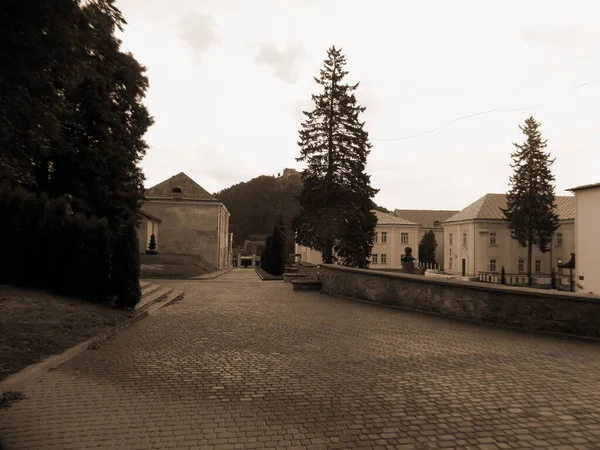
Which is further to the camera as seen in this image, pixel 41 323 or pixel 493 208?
pixel 493 208

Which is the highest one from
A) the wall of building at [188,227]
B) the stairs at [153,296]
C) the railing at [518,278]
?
the wall of building at [188,227]

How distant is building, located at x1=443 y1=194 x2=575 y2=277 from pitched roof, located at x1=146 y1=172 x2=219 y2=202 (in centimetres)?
3704

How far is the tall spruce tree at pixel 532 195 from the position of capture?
44.6 metres

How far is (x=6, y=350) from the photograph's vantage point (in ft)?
21.9

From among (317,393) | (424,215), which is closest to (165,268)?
(317,393)

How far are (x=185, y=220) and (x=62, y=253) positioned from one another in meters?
34.7

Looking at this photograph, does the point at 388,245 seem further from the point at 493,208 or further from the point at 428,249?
the point at 493,208

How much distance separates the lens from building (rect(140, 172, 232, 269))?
45.9 metres

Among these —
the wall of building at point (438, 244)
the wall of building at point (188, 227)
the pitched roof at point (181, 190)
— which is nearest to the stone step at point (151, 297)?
the wall of building at point (188, 227)

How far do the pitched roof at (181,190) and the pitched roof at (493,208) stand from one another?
37.6 m

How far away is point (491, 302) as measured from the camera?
34.9ft

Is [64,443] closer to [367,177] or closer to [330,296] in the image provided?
[330,296]

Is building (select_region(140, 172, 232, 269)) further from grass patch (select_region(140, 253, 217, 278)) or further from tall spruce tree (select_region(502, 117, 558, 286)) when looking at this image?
tall spruce tree (select_region(502, 117, 558, 286))

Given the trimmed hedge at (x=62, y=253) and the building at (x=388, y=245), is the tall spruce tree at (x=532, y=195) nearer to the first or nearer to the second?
the building at (x=388, y=245)
